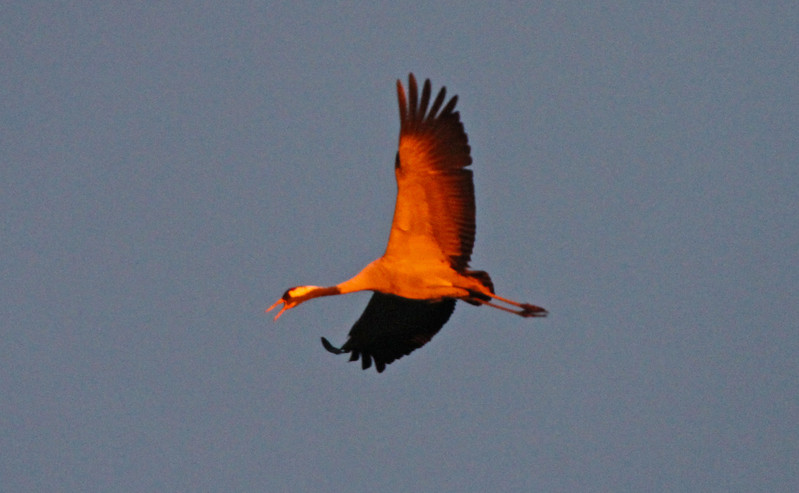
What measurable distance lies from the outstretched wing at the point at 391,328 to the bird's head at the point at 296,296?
109cm

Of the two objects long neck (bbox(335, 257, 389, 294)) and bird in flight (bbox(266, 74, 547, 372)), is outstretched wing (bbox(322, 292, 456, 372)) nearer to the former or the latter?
bird in flight (bbox(266, 74, 547, 372))

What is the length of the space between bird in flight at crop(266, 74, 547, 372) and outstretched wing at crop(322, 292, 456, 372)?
15mm

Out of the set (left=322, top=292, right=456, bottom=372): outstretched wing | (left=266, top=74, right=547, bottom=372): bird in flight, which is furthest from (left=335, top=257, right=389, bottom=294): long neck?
(left=322, top=292, right=456, bottom=372): outstretched wing

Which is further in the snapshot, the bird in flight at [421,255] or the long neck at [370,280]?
the long neck at [370,280]

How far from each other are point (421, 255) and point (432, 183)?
1313mm

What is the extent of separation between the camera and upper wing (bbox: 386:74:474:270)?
1476 cm

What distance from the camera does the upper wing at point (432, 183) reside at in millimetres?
14758

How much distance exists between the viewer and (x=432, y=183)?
49.4 feet

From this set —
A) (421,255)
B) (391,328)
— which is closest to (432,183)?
(421,255)

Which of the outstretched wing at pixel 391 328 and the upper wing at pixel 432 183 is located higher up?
the upper wing at pixel 432 183

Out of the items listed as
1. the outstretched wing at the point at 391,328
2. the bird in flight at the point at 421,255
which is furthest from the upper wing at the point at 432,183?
the outstretched wing at the point at 391,328

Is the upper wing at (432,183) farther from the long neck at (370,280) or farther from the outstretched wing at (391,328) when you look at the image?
the outstretched wing at (391,328)

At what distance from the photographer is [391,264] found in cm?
1619

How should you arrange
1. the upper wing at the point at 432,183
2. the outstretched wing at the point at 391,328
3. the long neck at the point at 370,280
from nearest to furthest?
the upper wing at the point at 432,183 → the long neck at the point at 370,280 → the outstretched wing at the point at 391,328
